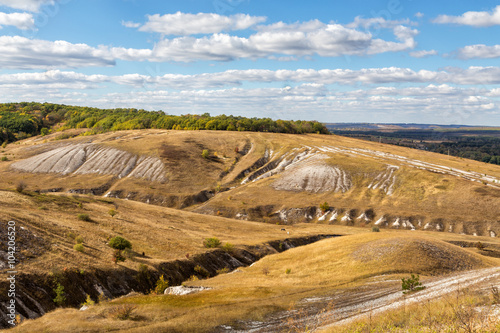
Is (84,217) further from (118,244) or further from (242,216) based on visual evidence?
(242,216)

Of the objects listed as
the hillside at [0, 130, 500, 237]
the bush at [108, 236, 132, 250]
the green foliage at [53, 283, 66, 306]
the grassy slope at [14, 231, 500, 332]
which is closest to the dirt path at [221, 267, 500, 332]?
the grassy slope at [14, 231, 500, 332]

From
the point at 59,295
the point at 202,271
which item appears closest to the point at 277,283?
the point at 202,271

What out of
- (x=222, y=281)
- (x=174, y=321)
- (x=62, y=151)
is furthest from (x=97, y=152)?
(x=174, y=321)

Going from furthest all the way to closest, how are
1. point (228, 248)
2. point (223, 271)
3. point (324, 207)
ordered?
point (324, 207)
point (228, 248)
point (223, 271)

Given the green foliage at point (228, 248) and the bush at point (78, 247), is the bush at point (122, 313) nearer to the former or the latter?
the bush at point (78, 247)

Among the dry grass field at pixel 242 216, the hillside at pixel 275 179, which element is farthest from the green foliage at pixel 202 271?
the hillside at pixel 275 179

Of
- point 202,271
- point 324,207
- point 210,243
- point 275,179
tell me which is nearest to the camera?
point 202,271
